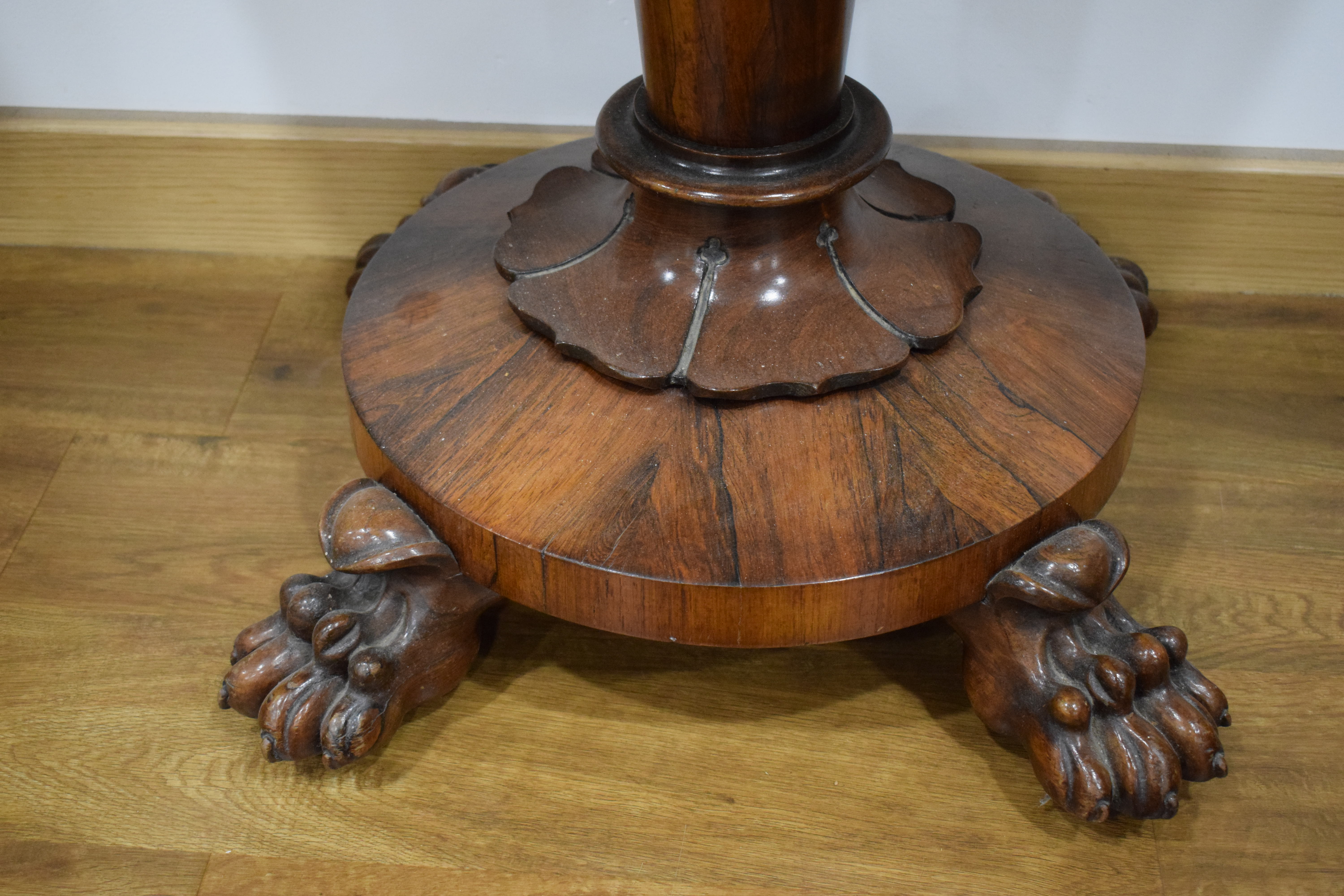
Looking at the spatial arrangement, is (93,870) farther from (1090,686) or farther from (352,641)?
(1090,686)

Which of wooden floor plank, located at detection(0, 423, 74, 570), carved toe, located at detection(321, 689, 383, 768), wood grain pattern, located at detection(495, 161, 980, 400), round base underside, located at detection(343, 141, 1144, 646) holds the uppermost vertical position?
wood grain pattern, located at detection(495, 161, 980, 400)

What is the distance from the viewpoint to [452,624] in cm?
91

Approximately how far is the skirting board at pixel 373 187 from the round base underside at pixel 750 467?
37 centimetres

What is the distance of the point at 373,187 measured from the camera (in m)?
1.33

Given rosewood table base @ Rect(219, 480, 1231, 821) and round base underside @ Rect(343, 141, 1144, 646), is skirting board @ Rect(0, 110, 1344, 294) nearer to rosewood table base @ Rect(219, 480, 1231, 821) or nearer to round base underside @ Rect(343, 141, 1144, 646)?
round base underside @ Rect(343, 141, 1144, 646)

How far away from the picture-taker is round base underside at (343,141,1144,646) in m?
0.79

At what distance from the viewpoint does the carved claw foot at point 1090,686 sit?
82 centimetres

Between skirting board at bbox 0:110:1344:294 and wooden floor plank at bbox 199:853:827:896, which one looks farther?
skirting board at bbox 0:110:1344:294

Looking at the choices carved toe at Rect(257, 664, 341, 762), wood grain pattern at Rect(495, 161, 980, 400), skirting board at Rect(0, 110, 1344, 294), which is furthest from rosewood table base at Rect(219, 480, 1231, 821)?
skirting board at Rect(0, 110, 1344, 294)

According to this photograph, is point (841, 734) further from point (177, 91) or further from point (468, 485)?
point (177, 91)

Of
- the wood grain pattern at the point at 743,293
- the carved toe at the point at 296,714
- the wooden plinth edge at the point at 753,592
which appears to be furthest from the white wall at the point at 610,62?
the carved toe at the point at 296,714

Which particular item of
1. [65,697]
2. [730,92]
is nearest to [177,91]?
[65,697]

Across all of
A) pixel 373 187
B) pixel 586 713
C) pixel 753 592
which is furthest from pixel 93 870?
pixel 373 187

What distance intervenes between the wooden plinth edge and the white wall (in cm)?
50
